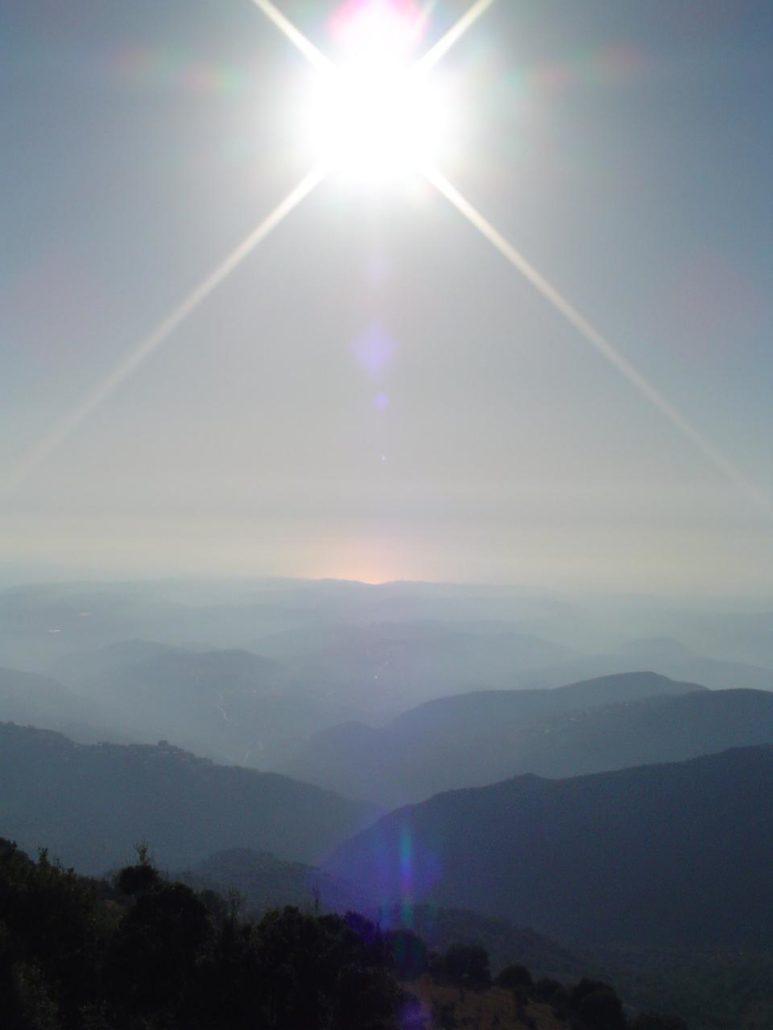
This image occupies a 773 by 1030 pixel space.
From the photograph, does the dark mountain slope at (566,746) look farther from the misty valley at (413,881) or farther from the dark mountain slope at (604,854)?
the dark mountain slope at (604,854)

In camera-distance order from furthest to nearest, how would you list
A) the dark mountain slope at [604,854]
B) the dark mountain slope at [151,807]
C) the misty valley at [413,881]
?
1. the dark mountain slope at [151,807]
2. the dark mountain slope at [604,854]
3. the misty valley at [413,881]

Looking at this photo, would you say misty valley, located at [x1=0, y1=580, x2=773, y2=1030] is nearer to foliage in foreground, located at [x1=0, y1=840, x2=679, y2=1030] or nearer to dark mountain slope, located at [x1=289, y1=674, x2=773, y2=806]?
foliage in foreground, located at [x1=0, y1=840, x2=679, y2=1030]

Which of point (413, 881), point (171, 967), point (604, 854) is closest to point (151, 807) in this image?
point (413, 881)

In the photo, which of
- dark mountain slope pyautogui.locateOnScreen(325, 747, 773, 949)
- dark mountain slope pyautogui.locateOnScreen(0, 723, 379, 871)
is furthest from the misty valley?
dark mountain slope pyautogui.locateOnScreen(0, 723, 379, 871)

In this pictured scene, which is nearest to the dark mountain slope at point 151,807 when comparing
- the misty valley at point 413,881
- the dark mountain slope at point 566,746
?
the misty valley at point 413,881

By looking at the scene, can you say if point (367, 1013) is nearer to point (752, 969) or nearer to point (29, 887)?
point (29, 887)

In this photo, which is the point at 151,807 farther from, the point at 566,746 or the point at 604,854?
the point at 566,746

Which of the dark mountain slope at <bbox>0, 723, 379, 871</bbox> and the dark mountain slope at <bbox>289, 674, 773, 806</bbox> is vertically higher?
the dark mountain slope at <bbox>289, 674, 773, 806</bbox>

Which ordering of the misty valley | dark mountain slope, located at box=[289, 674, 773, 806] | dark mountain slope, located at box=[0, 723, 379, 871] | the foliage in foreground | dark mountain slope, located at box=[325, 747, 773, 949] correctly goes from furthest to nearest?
dark mountain slope, located at box=[289, 674, 773, 806] < dark mountain slope, located at box=[0, 723, 379, 871] < dark mountain slope, located at box=[325, 747, 773, 949] < the misty valley < the foliage in foreground
